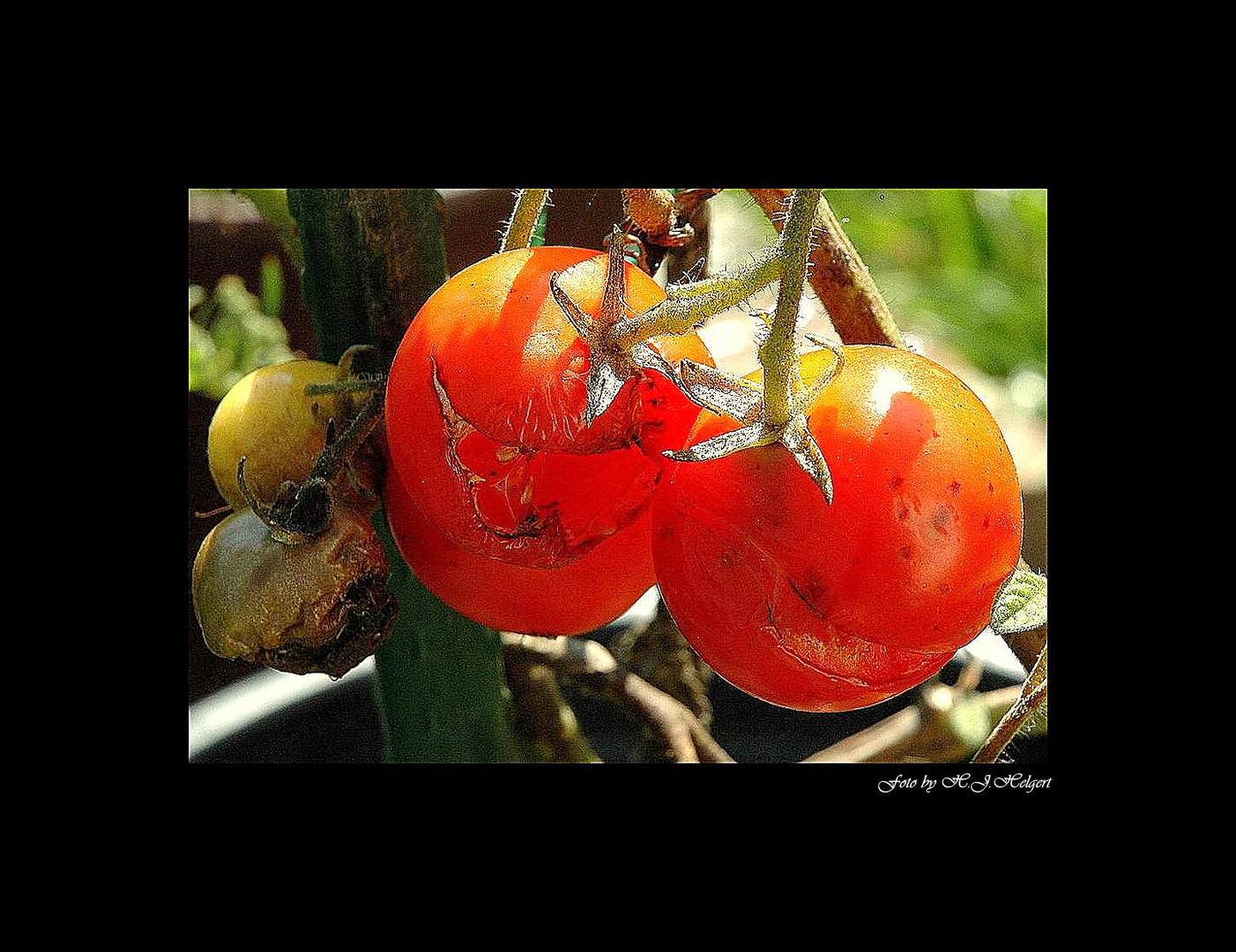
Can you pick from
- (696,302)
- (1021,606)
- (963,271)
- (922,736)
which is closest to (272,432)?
(696,302)

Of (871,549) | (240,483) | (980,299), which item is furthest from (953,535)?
(980,299)

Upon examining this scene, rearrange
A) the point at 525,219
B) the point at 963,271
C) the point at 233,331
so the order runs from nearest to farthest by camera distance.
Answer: the point at 525,219 < the point at 233,331 < the point at 963,271

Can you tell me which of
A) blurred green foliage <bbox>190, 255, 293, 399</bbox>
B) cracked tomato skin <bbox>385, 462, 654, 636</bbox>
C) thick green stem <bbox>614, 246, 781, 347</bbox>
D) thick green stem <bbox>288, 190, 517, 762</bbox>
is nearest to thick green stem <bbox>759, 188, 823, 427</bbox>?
thick green stem <bbox>614, 246, 781, 347</bbox>

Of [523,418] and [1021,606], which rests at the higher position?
[523,418]

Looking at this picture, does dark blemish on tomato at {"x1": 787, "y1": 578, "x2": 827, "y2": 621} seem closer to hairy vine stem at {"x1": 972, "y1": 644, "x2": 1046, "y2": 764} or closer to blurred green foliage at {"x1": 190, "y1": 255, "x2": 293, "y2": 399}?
hairy vine stem at {"x1": 972, "y1": 644, "x2": 1046, "y2": 764}

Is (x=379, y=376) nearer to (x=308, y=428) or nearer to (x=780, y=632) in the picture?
(x=308, y=428)

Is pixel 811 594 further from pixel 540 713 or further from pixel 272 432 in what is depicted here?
pixel 540 713
